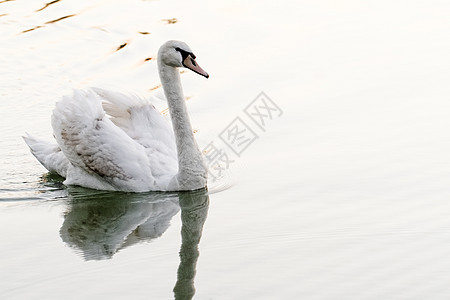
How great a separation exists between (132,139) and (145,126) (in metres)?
0.25

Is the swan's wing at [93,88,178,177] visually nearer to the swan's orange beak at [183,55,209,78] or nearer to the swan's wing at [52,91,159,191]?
the swan's wing at [52,91,159,191]

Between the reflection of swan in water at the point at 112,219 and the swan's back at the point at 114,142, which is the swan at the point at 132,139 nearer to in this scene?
the swan's back at the point at 114,142

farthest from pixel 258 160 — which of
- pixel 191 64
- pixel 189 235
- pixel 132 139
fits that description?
pixel 189 235

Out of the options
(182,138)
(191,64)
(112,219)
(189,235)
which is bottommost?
(112,219)

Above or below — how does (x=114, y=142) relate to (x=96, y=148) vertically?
above

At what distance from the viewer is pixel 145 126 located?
1102 centimetres

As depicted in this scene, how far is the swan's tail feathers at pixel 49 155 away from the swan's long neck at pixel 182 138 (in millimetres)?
1486

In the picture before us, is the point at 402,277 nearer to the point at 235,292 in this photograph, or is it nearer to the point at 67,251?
the point at 235,292

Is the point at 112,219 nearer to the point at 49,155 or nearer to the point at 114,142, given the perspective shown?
the point at 114,142

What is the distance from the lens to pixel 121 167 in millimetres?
10539

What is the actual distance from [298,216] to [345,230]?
0.57m

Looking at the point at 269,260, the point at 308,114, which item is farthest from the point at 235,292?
the point at 308,114

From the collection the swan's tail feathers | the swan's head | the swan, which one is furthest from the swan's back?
the swan's head

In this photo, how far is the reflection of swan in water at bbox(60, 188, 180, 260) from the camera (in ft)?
30.7
